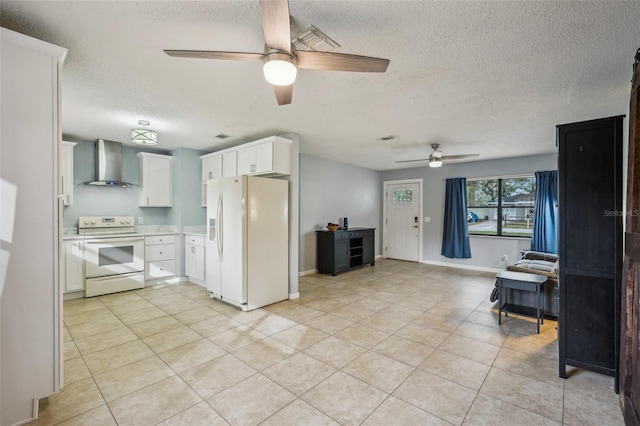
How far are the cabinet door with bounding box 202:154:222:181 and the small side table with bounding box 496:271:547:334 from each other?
445cm

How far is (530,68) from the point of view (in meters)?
2.31

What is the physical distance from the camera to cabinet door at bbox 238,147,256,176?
14.4ft

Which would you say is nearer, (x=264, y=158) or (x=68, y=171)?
(x=264, y=158)

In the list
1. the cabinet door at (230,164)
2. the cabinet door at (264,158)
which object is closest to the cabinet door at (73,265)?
the cabinet door at (230,164)

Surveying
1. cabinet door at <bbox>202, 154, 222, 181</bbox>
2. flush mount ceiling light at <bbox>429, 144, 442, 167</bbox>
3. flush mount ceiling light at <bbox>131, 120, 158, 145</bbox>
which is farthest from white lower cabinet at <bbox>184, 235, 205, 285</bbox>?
flush mount ceiling light at <bbox>429, 144, 442, 167</bbox>

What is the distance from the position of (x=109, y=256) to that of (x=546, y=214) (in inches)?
293

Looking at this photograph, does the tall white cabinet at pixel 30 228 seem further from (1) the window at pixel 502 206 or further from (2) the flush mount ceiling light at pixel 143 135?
(1) the window at pixel 502 206

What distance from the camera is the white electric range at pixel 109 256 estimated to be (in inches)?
168

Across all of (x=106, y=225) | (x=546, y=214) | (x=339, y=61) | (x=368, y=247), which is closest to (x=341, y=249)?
(x=368, y=247)

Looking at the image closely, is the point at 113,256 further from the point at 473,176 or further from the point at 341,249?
the point at 473,176

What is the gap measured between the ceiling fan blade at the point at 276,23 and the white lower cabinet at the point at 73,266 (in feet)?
14.3

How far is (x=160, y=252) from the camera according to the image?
4.96 meters

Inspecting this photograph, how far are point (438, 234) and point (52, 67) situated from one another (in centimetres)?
700

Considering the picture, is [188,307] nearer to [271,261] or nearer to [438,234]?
[271,261]
